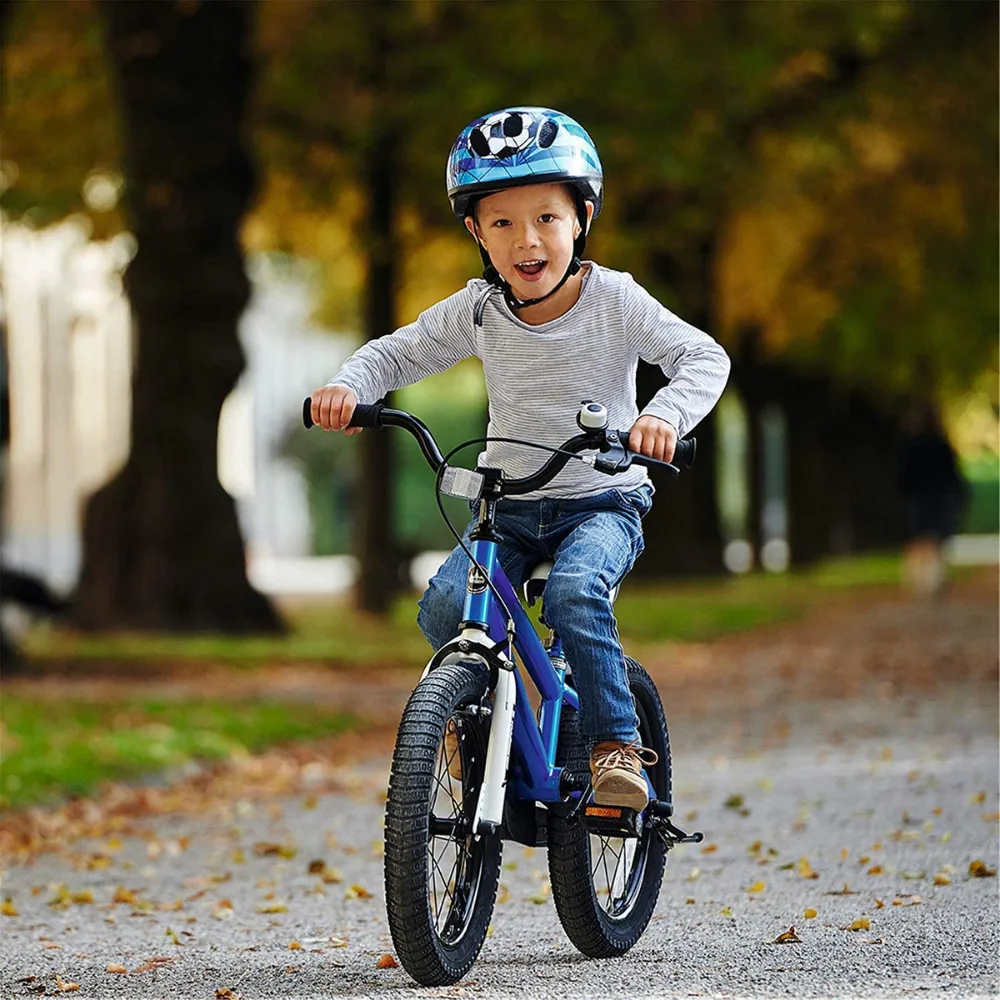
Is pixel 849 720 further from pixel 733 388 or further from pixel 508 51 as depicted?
pixel 733 388

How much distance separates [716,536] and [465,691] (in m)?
26.4

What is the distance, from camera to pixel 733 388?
118 feet

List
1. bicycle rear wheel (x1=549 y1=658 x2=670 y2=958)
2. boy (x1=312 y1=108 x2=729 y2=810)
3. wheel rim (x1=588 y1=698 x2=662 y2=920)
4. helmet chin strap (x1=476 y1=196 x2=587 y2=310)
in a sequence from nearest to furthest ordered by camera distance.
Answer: boy (x1=312 y1=108 x2=729 y2=810), helmet chin strap (x1=476 y1=196 x2=587 y2=310), bicycle rear wheel (x1=549 y1=658 x2=670 y2=958), wheel rim (x1=588 y1=698 x2=662 y2=920)

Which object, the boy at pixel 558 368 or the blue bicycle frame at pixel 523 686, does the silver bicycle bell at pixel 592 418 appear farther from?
the blue bicycle frame at pixel 523 686

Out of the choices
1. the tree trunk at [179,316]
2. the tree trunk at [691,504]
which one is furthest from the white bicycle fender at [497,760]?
the tree trunk at [691,504]

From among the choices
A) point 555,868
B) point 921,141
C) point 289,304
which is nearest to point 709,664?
point 921,141

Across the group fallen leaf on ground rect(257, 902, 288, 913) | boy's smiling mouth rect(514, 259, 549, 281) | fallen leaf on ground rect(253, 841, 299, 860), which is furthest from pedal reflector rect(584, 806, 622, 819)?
fallen leaf on ground rect(253, 841, 299, 860)

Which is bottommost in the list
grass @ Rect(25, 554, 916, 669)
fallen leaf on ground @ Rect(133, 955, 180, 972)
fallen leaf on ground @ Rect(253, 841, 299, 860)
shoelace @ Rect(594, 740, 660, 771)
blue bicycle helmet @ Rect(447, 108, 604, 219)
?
fallen leaf on ground @ Rect(253, 841, 299, 860)

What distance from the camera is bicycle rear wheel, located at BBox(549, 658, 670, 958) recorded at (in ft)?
18.0

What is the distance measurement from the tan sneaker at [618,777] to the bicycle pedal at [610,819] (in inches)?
1.3

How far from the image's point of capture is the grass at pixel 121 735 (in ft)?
33.4

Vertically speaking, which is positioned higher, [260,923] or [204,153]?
[204,153]

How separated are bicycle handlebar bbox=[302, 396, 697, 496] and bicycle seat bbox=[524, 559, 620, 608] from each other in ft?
1.00

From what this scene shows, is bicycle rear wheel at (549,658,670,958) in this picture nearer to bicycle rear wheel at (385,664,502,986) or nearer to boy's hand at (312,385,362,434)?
bicycle rear wheel at (385,664,502,986)
